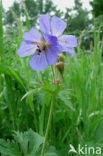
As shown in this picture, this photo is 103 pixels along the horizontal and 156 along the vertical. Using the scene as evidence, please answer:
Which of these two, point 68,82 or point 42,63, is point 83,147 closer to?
point 42,63

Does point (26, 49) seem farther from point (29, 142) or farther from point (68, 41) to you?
point (29, 142)

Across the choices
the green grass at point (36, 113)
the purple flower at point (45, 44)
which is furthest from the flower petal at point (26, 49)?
the green grass at point (36, 113)

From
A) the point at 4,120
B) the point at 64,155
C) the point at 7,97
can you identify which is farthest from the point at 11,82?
the point at 64,155

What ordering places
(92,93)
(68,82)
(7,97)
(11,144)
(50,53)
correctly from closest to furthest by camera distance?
(50,53)
(11,144)
(7,97)
(92,93)
(68,82)

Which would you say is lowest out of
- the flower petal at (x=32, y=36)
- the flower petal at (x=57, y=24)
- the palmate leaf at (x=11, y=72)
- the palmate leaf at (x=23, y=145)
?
the palmate leaf at (x=23, y=145)

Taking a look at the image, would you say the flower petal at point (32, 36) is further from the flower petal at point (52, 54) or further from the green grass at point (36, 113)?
the green grass at point (36, 113)

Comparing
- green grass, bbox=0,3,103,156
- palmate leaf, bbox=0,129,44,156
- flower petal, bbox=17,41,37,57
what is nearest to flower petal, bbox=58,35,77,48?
flower petal, bbox=17,41,37,57
